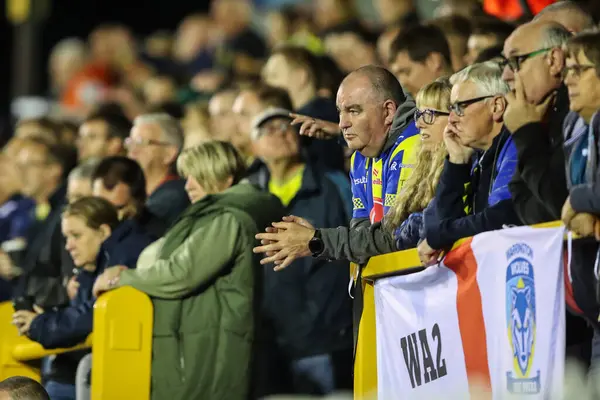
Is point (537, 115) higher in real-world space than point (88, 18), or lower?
lower

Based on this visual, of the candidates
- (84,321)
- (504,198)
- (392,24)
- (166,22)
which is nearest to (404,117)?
(504,198)

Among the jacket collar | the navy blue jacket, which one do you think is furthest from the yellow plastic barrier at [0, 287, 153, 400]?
the jacket collar

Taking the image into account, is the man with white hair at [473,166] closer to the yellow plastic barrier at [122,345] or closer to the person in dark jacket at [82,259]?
the yellow plastic barrier at [122,345]

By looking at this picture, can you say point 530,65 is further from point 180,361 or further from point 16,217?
point 16,217

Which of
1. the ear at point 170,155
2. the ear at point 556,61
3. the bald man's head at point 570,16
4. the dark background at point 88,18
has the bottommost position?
the ear at point 170,155

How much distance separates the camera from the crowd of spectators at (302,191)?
540cm

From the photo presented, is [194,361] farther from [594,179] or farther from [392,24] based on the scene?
[392,24]

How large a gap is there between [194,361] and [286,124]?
1847mm

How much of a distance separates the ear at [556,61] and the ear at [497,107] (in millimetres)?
320

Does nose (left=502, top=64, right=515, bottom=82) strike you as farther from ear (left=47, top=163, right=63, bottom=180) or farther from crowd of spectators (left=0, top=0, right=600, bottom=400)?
ear (left=47, top=163, right=63, bottom=180)

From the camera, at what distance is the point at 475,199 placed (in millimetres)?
5738

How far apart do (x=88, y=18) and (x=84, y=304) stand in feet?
44.4

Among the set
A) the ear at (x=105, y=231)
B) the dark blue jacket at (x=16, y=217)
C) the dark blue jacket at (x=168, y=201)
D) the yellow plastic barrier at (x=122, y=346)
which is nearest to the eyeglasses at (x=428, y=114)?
the yellow plastic barrier at (x=122, y=346)

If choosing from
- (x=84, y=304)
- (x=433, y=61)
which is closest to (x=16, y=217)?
(x=84, y=304)
